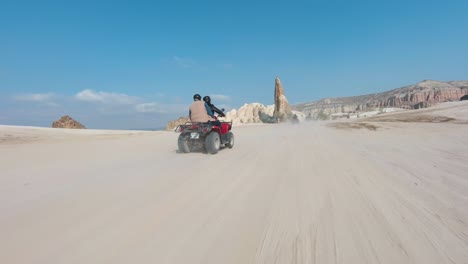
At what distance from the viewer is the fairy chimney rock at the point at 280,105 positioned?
45688mm

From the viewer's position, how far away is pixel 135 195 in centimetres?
329

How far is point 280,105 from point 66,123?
35.6m

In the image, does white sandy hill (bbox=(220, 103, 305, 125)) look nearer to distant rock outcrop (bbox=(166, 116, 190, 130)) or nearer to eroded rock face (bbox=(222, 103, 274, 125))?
eroded rock face (bbox=(222, 103, 274, 125))

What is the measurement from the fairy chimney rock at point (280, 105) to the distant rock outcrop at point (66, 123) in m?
33.7

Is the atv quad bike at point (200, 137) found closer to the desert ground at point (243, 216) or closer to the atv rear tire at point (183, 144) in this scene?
the atv rear tire at point (183, 144)

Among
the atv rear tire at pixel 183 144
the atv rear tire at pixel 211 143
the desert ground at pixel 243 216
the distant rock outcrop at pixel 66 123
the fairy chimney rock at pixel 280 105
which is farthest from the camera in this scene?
the fairy chimney rock at pixel 280 105

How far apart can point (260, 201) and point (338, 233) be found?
1057 mm

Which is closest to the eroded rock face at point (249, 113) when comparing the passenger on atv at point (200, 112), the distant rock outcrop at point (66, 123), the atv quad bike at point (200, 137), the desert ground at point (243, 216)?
the distant rock outcrop at point (66, 123)

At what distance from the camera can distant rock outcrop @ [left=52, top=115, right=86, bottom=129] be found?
21484 mm

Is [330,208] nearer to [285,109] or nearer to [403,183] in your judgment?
[403,183]

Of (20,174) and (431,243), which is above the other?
(20,174)

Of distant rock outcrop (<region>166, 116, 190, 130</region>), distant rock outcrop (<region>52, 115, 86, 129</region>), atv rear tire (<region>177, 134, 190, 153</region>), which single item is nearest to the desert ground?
atv rear tire (<region>177, 134, 190, 153</region>)

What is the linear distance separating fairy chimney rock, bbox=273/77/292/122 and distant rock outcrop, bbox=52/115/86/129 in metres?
33.7

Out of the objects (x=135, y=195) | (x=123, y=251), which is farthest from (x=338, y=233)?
(x=135, y=195)
